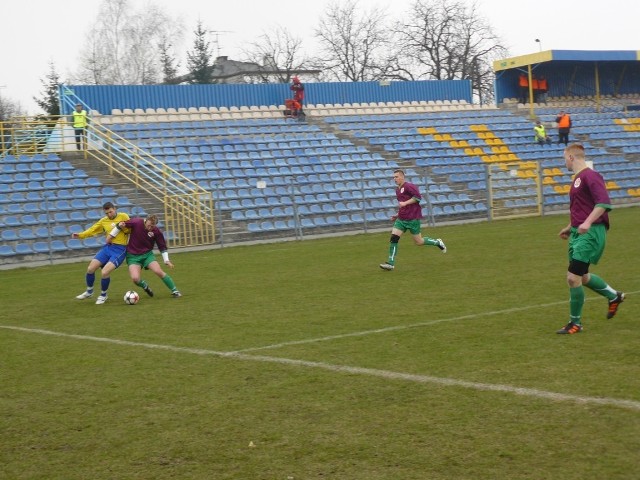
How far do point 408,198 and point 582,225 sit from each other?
8576mm

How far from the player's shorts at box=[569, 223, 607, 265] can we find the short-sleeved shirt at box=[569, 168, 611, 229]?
10 cm

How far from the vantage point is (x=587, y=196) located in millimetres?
8773

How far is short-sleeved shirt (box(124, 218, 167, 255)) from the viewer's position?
13992 millimetres

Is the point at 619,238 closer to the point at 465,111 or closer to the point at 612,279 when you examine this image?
the point at 612,279

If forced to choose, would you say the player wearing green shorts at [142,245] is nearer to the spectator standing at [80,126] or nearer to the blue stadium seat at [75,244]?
the blue stadium seat at [75,244]

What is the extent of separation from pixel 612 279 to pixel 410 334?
15.8 feet

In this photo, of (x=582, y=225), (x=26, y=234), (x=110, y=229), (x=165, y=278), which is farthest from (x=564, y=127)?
(x=582, y=225)

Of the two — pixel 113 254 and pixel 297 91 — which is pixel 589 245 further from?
pixel 297 91

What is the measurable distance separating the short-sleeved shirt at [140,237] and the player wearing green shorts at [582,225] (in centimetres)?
705

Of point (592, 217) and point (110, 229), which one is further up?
point (592, 217)

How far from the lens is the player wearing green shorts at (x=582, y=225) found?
865 cm

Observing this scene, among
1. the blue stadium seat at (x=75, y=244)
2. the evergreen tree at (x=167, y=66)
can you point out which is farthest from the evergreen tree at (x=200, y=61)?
the blue stadium seat at (x=75, y=244)

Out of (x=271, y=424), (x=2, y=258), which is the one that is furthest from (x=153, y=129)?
(x=271, y=424)

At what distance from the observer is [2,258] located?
22734 millimetres
